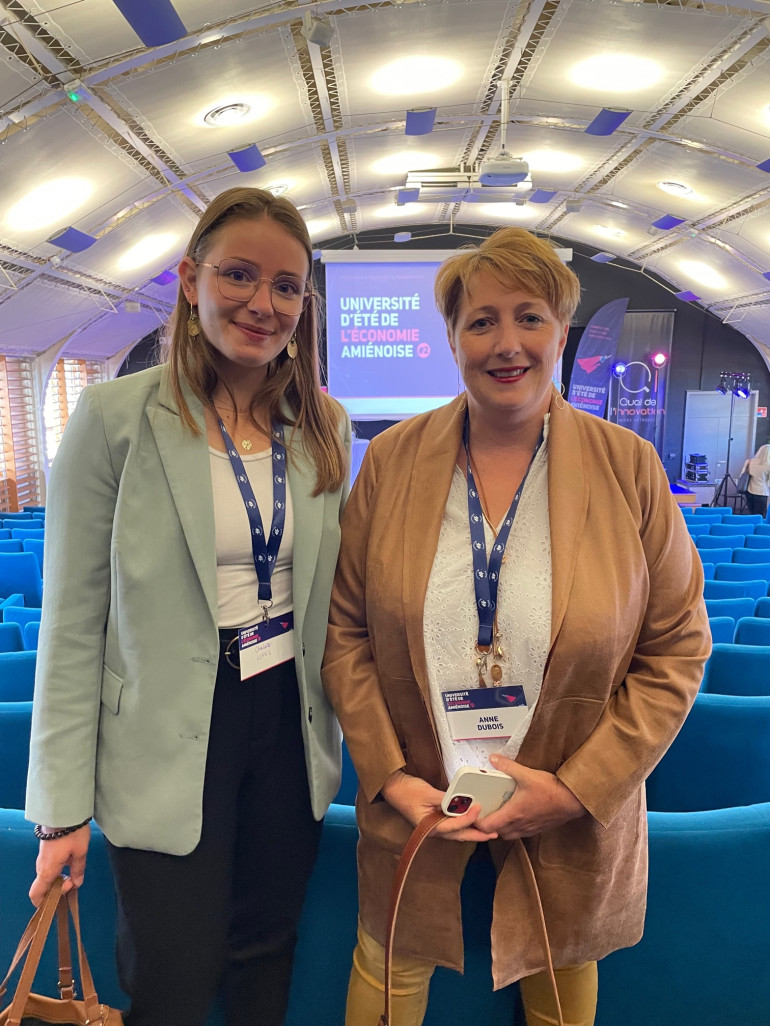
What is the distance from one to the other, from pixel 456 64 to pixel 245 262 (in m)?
6.38

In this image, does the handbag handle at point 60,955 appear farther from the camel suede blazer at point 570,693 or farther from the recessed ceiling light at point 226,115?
the recessed ceiling light at point 226,115

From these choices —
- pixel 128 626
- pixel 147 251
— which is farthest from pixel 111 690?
pixel 147 251

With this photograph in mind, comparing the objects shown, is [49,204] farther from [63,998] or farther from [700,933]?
[700,933]

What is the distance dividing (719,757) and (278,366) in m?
1.64

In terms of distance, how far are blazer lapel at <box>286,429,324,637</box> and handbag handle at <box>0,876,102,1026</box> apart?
Answer: 2.00 feet

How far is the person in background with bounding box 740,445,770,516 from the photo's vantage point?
12805 mm

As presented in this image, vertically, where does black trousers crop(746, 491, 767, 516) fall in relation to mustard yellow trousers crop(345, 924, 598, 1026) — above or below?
above

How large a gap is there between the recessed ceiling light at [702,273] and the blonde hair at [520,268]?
43.3 feet

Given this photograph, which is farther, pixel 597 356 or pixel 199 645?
pixel 597 356

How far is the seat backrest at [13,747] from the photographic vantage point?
1852 mm

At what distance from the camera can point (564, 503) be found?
4.14 ft

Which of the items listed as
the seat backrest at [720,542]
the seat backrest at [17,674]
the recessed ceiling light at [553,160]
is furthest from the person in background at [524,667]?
the recessed ceiling light at [553,160]

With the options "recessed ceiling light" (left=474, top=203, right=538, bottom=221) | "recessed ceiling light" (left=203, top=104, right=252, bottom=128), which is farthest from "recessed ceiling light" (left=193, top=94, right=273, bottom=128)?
"recessed ceiling light" (left=474, top=203, right=538, bottom=221)

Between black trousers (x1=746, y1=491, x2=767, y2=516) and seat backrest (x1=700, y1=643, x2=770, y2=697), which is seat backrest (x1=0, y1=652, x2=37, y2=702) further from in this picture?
black trousers (x1=746, y1=491, x2=767, y2=516)
